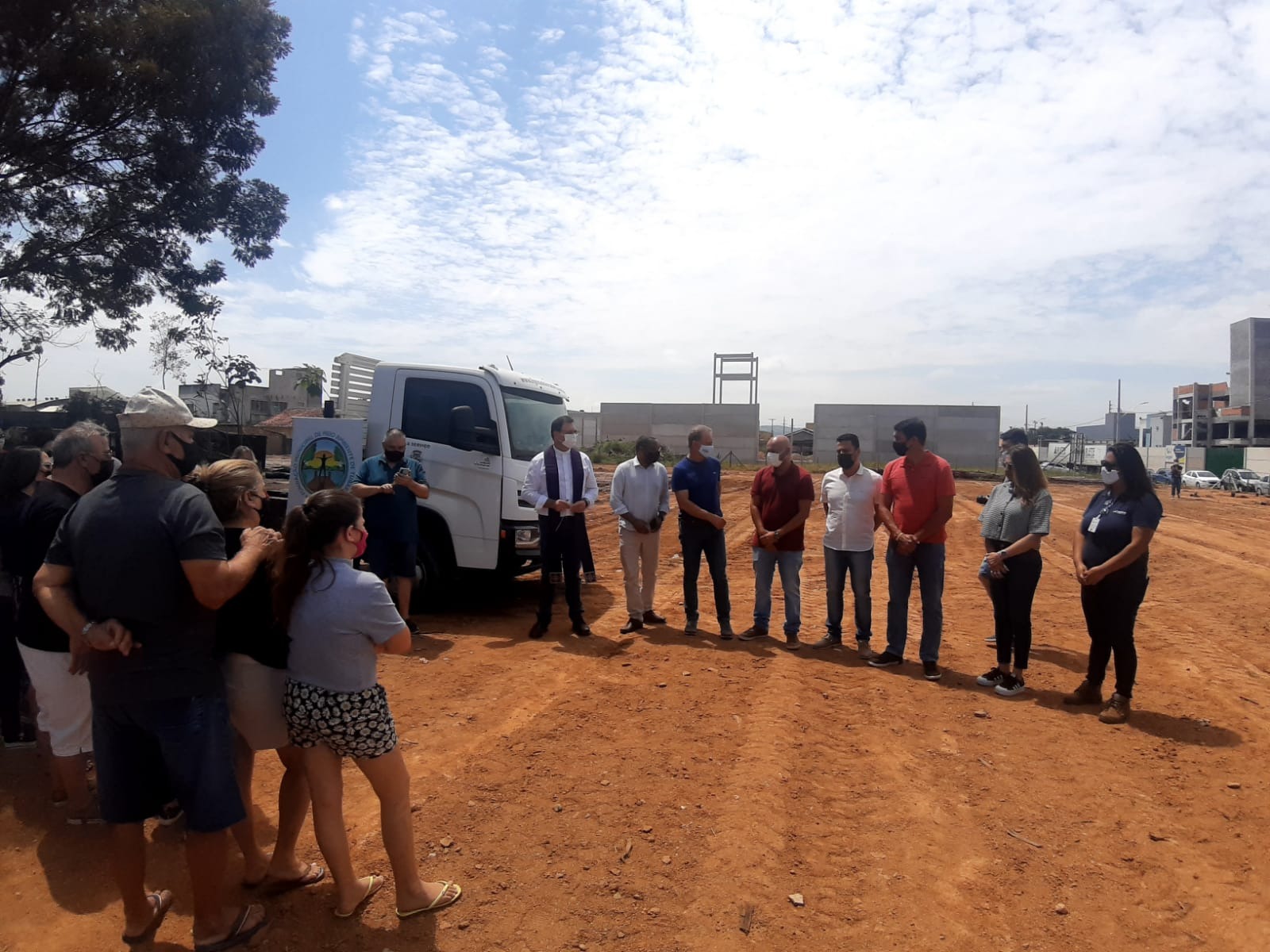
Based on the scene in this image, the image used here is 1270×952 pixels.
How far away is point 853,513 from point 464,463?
11.9 feet

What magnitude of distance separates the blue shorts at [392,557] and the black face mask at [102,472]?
2.66m

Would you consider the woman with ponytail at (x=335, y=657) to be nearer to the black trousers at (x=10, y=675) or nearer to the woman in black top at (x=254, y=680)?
the woman in black top at (x=254, y=680)

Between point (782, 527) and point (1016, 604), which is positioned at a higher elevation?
point (782, 527)

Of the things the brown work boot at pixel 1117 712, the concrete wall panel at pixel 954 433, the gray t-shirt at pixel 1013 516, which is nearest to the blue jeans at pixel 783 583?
the gray t-shirt at pixel 1013 516

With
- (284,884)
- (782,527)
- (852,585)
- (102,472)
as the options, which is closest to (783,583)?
(782,527)

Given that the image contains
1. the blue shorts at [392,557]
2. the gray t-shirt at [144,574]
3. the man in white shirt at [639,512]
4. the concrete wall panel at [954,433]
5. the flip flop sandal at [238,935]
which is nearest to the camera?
the gray t-shirt at [144,574]

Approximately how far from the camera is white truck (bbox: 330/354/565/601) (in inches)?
305

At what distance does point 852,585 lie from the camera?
22.3ft

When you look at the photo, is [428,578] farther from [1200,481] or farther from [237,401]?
[1200,481]

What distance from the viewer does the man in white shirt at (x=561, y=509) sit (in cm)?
714

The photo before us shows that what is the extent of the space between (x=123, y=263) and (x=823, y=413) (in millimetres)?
46800

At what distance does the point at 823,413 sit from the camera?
186ft

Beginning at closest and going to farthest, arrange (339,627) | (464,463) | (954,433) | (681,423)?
(339,627), (464,463), (954,433), (681,423)

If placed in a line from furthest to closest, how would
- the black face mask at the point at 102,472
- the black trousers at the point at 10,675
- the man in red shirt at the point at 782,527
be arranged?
the man in red shirt at the point at 782,527
the black trousers at the point at 10,675
the black face mask at the point at 102,472
